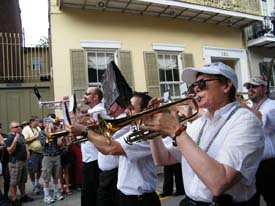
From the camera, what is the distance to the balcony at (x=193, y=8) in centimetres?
1020

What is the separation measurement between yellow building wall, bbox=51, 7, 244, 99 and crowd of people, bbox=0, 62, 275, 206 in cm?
541

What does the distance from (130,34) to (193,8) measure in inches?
87.3

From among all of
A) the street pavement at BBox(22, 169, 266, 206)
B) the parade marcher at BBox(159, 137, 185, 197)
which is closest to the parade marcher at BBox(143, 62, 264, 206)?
the street pavement at BBox(22, 169, 266, 206)

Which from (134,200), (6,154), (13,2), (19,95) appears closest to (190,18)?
(19,95)

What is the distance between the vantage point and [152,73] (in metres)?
11.0

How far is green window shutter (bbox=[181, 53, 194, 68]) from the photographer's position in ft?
38.0

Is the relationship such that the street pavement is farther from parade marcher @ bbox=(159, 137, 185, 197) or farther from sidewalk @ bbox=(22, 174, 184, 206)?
parade marcher @ bbox=(159, 137, 185, 197)

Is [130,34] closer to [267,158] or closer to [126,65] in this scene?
[126,65]

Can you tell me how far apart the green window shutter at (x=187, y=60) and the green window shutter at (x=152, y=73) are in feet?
3.53

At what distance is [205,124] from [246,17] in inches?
432

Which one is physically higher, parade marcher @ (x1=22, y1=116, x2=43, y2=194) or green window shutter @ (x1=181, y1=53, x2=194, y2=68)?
green window shutter @ (x1=181, y1=53, x2=194, y2=68)

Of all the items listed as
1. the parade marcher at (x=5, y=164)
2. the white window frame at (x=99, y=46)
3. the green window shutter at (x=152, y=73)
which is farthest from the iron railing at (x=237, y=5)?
the parade marcher at (x=5, y=164)

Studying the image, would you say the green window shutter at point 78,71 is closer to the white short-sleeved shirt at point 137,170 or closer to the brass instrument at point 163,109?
the white short-sleeved shirt at point 137,170

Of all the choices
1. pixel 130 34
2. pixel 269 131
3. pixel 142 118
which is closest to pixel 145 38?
pixel 130 34
